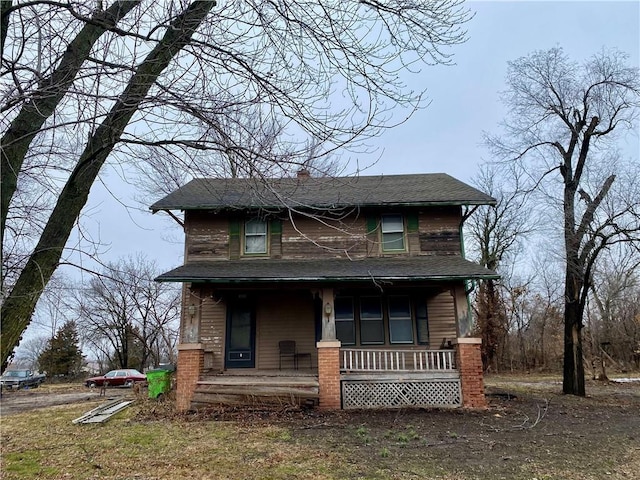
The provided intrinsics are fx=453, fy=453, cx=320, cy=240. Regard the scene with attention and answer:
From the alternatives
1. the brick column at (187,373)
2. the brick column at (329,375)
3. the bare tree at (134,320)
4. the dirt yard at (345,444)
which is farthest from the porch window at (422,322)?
the bare tree at (134,320)

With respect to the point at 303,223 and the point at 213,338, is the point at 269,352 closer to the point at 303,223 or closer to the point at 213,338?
the point at 213,338

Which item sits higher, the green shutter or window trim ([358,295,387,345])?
the green shutter

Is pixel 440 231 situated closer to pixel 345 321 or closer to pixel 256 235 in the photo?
pixel 345 321

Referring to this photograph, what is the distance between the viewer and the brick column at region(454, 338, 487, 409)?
11.0 meters

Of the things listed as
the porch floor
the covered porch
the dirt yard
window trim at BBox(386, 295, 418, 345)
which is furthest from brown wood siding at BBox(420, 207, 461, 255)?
the porch floor

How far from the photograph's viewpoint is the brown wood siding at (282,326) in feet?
44.0

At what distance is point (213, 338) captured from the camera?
1352 centimetres

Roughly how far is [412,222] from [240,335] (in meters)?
6.20

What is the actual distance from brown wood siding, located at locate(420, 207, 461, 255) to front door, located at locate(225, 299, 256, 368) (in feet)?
18.3

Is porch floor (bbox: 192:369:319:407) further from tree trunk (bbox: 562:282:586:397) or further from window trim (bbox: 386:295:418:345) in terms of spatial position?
tree trunk (bbox: 562:282:586:397)

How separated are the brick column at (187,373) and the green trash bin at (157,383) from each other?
2.66 metres

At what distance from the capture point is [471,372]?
11.1 meters

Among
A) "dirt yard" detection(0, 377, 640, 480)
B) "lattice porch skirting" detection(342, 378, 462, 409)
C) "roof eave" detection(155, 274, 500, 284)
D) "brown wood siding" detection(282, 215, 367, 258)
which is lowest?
"dirt yard" detection(0, 377, 640, 480)

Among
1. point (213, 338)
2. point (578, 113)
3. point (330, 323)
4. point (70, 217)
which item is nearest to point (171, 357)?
point (213, 338)
